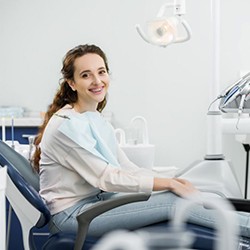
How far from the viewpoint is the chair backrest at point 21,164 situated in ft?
5.36

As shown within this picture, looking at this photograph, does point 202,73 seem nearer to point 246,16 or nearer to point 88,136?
point 246,16

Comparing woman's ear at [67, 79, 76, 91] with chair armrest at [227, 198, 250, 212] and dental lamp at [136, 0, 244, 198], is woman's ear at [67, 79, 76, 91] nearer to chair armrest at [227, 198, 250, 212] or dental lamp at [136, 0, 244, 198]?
dental lamp at [136, 0, 244, 198]

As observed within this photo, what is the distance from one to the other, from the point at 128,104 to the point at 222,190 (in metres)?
1.45

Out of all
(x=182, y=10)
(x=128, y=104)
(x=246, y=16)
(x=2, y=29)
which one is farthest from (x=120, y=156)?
(x=2, y=29)

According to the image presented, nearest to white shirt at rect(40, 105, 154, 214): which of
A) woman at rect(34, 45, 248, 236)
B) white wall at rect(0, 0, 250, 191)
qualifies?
woman at rect(34, 45, 248, 236)

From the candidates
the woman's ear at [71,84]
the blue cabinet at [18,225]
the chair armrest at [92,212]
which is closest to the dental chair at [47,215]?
the chair armrest at [92,212]

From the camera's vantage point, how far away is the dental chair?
1311mm

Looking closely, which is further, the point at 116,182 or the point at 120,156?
the point at 120,156

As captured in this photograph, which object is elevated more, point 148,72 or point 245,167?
point 148,72

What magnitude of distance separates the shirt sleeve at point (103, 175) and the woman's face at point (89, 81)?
0.24 m

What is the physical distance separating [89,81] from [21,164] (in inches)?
13.9

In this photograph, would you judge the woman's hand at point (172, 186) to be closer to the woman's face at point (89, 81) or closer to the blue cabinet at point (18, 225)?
the woman's face at point (89, 81)

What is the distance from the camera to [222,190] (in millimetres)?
1832

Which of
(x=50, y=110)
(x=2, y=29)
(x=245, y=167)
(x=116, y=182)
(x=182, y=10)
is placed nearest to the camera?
(x=116, y=182)
